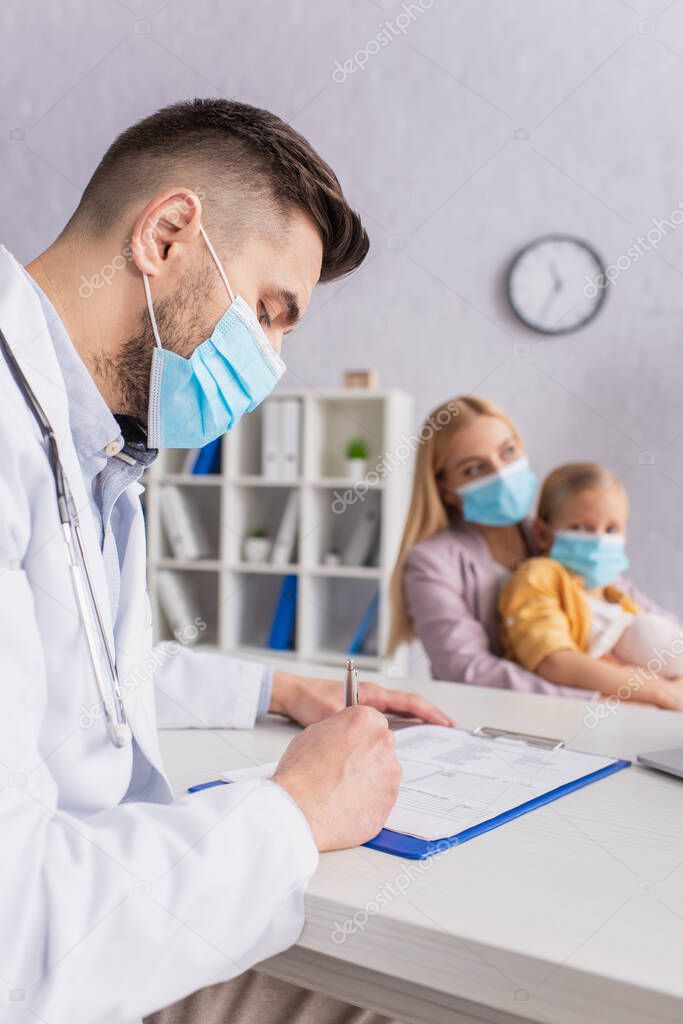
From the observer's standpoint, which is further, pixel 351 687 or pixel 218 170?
pixel 218 170

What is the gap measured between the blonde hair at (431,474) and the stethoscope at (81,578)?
4.74 ft

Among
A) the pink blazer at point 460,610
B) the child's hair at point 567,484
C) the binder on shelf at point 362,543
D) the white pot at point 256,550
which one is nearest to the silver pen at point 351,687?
the pink blazer at point 460,610

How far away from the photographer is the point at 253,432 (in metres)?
3.59

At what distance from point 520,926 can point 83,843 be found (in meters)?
0.31

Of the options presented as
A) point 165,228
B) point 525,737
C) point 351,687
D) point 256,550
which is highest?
point 165,228

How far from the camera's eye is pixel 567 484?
87.9 inches

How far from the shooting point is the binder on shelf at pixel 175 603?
11.9 ft

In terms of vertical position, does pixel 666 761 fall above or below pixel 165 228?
below

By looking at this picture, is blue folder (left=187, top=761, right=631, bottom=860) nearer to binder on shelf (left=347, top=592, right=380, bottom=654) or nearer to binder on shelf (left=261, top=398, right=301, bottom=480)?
binder on shelf (left=347, top=592, right=380, bottom=654)

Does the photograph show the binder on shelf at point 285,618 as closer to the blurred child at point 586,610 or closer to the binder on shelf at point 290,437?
the binder on shelf at point 290,437

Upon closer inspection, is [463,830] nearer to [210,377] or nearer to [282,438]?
[210,377]

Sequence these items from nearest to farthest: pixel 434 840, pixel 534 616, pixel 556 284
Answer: pixel 434 840 < pixel 534 616 < pixel 556 284

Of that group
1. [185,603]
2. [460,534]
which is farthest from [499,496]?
[185,603]

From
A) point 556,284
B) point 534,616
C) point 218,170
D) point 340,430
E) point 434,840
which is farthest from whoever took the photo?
point 340,430
